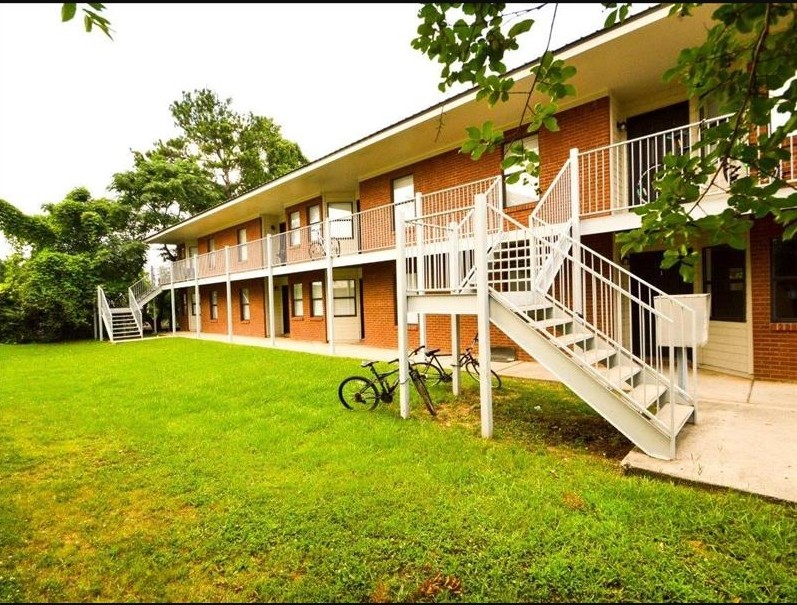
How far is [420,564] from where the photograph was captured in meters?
2.78

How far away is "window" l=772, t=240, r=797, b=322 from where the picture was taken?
23.0ft

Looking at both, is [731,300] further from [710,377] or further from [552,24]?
[552,24]

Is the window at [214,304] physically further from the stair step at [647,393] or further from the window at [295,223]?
the stair step at [647,393]

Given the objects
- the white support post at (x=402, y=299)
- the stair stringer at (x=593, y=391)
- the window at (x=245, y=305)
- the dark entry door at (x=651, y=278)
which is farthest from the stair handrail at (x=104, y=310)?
the dark entry door at (x=651, y=278)

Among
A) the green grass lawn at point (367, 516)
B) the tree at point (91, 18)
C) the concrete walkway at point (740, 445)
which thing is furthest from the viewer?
the concrete walkway at point (740, 445)

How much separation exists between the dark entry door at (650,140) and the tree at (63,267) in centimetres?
2379

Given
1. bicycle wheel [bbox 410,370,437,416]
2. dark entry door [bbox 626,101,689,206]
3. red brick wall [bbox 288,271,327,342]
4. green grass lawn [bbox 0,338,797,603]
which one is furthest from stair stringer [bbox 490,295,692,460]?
red brick wall [bbox 288,271,327,342]

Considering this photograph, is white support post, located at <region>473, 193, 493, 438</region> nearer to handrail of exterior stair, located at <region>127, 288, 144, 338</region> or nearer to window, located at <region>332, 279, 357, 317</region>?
window, located at <region>332, 279, 357, 317</region>

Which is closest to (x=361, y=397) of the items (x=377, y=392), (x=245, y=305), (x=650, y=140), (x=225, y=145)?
(x=377, y=392)

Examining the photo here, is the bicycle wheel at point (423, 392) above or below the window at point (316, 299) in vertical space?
below

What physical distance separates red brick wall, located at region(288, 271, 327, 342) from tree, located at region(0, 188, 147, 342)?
11274mm

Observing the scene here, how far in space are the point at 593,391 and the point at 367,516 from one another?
2.75 metres

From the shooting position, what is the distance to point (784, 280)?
23.2ft

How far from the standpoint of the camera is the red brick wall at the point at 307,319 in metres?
16.1
